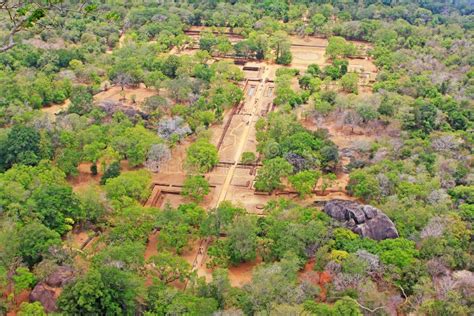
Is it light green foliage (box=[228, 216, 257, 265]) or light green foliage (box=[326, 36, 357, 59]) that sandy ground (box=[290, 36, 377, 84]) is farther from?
light green foliage (box=[228, 216, 257, 265])

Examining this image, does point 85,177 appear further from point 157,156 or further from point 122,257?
point 122,257

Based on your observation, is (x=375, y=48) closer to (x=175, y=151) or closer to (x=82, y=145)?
(x=175, y=151)

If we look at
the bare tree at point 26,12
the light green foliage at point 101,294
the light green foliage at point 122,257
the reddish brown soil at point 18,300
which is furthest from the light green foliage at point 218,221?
the bare tree at point 26,12

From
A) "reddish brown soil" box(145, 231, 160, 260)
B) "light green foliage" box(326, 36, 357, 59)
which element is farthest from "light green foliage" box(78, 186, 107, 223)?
"light green foliage" box(326, 36, 357, 59)

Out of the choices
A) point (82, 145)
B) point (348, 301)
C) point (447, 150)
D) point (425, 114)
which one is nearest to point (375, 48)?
point (425, 114)

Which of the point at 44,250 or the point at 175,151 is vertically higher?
the point at 44,250

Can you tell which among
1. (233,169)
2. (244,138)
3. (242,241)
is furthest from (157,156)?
(242,241)

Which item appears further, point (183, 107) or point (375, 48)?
point (375, 48)
